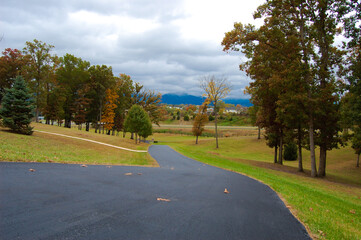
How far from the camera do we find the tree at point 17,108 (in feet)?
64.4

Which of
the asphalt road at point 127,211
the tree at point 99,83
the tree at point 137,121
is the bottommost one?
the asphalt road at point 127,211

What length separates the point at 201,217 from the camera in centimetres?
527

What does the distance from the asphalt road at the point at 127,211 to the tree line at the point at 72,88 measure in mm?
37934

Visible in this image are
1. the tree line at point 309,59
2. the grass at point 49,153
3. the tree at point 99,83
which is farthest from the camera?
the tree at point 99,83

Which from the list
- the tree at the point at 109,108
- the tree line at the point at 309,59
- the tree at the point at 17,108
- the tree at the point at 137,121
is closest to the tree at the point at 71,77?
the tree at the point at 109,108

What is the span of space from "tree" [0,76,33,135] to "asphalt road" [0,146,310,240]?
46.2 feet

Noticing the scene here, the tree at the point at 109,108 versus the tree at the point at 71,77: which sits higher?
the tree at the point at 71,77

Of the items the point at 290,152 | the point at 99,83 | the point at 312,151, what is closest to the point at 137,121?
the point at 99,83

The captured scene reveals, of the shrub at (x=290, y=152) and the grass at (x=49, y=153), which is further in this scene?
the shrub at (x=290, y=152)

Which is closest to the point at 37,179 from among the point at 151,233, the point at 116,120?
the point at 151,233

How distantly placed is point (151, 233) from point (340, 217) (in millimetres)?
5877

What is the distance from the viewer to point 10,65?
4303 cm

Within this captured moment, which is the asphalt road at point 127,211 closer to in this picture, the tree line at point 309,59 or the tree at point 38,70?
the tree line at point 309,59

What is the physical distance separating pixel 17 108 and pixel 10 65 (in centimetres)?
3032
